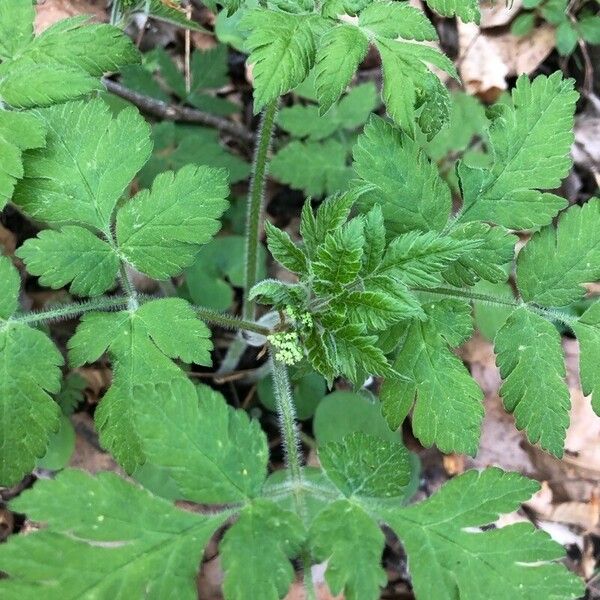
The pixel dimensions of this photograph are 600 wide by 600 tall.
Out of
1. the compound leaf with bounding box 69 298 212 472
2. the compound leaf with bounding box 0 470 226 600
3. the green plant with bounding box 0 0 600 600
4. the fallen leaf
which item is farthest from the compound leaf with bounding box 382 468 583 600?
the fallen leaf

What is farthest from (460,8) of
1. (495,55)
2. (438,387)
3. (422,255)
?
(495,55)

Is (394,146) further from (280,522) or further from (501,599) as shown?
(501,599)

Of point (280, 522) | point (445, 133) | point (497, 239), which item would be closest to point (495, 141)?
point (497, 239)

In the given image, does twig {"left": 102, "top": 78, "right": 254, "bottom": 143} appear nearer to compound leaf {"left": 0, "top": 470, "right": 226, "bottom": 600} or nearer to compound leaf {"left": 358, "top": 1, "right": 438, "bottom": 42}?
compound leaf {"left": 358, "top": 1, "right": 438, "bottom": 42}

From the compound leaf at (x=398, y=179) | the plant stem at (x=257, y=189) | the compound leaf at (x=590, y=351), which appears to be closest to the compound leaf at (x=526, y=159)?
the compound leaf at (x=398, y=179)

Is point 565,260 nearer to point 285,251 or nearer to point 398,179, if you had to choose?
point 398,179
